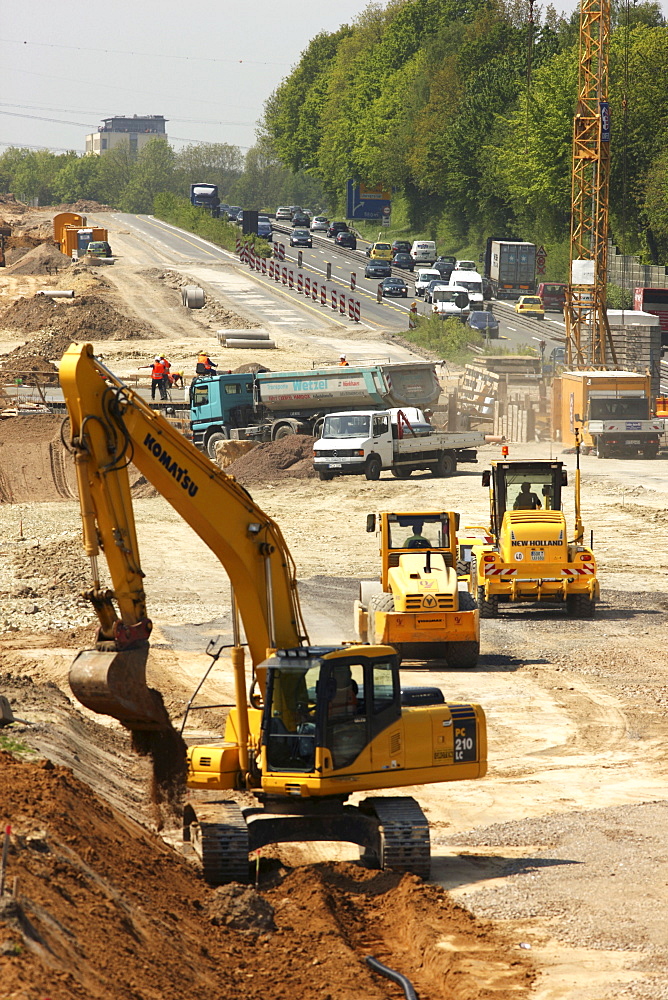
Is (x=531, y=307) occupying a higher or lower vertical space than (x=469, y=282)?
lower

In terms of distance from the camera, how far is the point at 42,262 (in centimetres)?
8775

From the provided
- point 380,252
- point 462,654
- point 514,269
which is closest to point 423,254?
point 380,252

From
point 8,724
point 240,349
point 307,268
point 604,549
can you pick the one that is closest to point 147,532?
point 604,549

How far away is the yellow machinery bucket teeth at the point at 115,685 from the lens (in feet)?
35.1

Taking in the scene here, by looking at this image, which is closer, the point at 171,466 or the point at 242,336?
the point at 171,466

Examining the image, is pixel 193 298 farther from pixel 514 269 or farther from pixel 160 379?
pixel 160 379

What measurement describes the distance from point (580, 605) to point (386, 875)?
11937mm

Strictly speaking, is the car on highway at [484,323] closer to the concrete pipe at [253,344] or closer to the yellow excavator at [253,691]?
the concrete pipe at [253,344]

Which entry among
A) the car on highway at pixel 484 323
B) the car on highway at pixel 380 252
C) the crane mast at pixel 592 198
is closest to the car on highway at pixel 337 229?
the car on highway at pixel 380 252

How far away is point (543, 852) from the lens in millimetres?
12477

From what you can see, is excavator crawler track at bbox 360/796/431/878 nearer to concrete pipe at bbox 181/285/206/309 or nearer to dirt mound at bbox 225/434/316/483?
dirt mound at bbox 225/434/316/483

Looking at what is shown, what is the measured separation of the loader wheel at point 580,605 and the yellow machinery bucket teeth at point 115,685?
12916 millimetres

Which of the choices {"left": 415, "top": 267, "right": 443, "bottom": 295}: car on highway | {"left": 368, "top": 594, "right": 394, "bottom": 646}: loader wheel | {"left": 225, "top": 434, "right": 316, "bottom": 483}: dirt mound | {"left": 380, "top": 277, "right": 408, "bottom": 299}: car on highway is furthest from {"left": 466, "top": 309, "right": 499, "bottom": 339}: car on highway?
{"left": 368, "top": 594, "right": 394, "bottom": 646}: loader wheel

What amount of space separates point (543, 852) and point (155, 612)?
1219 centimetres
